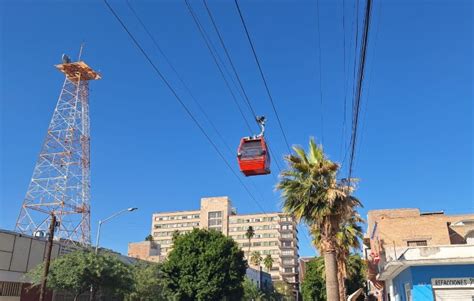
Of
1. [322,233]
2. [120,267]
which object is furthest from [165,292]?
[322,233]

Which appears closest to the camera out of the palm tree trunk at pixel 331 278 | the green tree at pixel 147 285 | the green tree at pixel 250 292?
the palm tree trunk at pixel 331 278

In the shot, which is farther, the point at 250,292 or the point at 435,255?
the point at 250,292

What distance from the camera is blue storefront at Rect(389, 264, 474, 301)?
68.2 ft

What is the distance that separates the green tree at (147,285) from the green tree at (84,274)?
7313 millimetres

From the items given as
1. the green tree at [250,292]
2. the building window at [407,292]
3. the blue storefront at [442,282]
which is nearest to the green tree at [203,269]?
the green tree at [250,292]

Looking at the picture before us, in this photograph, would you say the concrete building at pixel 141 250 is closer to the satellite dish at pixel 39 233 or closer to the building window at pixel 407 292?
the satellite dish at pixel 39 233

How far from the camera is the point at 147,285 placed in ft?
134

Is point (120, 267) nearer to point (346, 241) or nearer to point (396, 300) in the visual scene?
point (346, 241)

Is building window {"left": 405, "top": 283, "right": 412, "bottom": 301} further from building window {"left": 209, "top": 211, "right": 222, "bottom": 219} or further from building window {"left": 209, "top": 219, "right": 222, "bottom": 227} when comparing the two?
building window {"left": 209, "top": 211, "right": 222, "bottom": 219}

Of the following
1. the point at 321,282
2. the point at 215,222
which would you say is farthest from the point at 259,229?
the point at 321,282

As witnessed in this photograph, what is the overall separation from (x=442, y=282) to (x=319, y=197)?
308 inches

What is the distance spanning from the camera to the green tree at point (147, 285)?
40.1 m

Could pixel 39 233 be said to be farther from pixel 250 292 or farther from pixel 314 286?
pixel 250 292

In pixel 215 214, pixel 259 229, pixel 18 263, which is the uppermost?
pixel 215 214
